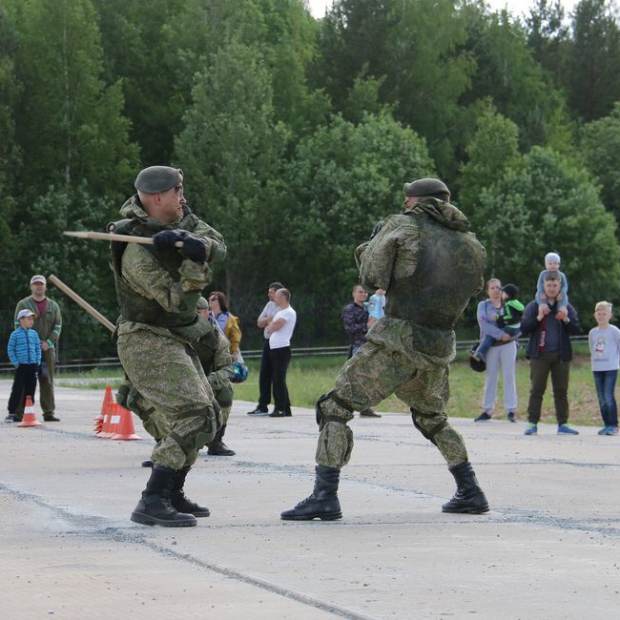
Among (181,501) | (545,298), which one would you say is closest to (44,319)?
(545,298)

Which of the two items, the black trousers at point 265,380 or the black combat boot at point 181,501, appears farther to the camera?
the black trousers at point 265,380

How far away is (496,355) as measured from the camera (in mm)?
19625

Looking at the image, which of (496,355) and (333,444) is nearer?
(333,444)

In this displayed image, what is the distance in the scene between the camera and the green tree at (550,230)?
64562mm

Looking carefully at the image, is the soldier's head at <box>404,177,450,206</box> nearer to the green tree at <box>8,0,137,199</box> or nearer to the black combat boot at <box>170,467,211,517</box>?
the black combat boot at <box>170,467,211,517</box>

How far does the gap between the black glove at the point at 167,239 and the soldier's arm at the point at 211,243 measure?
0.50 feet

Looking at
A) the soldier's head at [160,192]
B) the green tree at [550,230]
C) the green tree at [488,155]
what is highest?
the green tree at [488,155]

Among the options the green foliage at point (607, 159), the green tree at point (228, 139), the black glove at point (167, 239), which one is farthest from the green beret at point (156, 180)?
the green foliage at point (607, 159)

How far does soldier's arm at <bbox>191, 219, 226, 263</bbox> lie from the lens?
8.02 m

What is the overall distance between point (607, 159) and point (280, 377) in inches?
2354

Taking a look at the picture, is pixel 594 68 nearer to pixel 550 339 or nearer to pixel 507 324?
pixel 507 324

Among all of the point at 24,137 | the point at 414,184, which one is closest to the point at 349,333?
the point at 414,184

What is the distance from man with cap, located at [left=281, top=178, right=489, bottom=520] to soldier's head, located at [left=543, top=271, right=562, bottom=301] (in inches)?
359

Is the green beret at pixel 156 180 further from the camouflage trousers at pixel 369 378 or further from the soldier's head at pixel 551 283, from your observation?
Answer: the soldier's head at pixel 551 283
